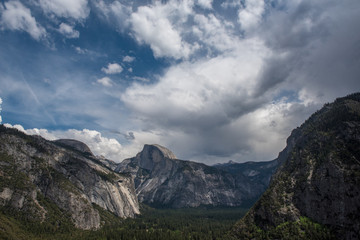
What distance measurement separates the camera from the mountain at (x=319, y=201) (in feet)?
489

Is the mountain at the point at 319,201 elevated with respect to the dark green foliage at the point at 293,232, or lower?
elevated

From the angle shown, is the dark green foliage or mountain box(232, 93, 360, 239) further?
the dark green foliage

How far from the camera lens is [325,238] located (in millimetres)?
144875

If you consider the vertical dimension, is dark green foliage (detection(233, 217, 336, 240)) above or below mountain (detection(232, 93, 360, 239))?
below

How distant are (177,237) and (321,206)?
11943 cm

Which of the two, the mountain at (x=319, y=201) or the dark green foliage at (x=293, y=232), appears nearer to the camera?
the mountain at (x=319, y=201)

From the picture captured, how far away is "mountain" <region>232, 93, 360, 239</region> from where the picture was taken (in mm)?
149000

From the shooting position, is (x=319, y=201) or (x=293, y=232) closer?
(x=293, y=232)

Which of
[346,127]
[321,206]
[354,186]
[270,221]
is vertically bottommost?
[270,221]

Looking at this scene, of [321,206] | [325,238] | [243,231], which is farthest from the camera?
[243,231]

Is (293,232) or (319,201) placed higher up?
(319,201)

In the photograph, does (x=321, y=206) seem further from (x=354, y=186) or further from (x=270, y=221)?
(x=270, y=221)

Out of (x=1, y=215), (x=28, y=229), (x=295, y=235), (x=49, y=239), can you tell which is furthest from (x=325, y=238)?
(x=1, y=215)

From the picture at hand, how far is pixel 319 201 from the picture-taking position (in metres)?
168
